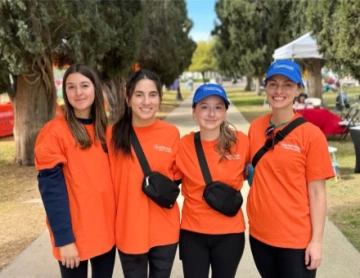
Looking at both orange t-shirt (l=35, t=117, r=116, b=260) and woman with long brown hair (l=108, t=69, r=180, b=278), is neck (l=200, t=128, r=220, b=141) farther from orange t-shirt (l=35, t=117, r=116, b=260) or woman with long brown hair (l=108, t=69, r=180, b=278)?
orange t-shirt (l=35, t=117, r=116, b=260)

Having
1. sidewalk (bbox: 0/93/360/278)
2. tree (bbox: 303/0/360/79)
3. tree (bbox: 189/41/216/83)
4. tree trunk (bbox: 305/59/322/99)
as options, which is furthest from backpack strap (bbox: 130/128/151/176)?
tree (bbox: 189/41/216/83)

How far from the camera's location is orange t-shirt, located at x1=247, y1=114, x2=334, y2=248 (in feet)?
7.05

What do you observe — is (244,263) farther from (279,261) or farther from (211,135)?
(211,135)

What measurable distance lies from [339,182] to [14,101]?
6.71 metres

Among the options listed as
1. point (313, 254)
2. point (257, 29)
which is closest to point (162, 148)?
point (313, 254)

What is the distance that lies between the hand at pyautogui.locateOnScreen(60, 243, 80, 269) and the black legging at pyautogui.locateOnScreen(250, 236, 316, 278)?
38.9 inches

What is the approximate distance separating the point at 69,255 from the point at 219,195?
0.87 m

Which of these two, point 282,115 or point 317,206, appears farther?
point 282,115

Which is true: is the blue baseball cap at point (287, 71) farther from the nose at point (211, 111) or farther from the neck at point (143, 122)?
the neck at point (143, 122)

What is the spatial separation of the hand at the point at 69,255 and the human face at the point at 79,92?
0.74m

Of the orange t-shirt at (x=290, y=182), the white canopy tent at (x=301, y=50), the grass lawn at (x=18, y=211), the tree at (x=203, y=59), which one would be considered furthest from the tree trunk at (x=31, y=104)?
the tree at (x=203, y=59)

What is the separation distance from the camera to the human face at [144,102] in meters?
2.39

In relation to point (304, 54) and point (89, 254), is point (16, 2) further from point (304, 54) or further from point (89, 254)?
point (304, 54)

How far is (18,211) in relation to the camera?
5.92 metres
